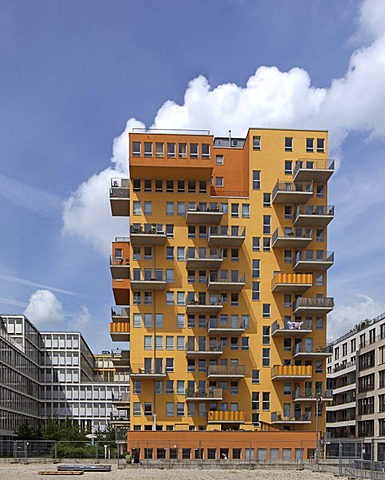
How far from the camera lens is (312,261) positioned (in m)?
85.4

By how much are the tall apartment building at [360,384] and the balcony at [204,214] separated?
32501mm

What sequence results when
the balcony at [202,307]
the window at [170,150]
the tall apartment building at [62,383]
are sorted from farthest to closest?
1. the tall apartment building at [62,383]
2. the window at [170,150]
3. the balcony at [202,307]

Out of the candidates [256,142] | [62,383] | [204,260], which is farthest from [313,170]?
[62,383]

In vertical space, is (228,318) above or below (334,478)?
above

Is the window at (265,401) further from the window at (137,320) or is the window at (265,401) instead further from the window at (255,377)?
the window at (137,320)

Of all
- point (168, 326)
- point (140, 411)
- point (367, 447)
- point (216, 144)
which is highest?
point (216, 144)

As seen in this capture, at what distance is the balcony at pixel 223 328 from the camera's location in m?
84.2

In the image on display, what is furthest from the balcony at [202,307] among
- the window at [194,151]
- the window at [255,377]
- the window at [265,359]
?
the window at [194,151]

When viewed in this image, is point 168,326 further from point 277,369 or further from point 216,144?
point 216,144

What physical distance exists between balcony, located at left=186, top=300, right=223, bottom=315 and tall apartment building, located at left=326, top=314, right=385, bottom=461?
25.1 meters

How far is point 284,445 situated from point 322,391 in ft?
31.7

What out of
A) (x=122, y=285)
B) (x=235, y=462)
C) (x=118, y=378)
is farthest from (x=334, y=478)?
(x=118, y=378)

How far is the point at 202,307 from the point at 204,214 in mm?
10313

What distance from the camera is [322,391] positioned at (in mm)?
84562
